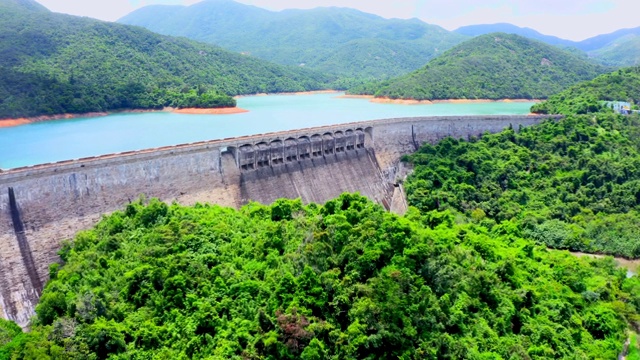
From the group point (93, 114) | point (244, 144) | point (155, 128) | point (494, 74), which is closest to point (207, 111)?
point (93, 114)

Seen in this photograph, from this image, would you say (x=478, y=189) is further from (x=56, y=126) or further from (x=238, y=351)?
(x=56, y=126)

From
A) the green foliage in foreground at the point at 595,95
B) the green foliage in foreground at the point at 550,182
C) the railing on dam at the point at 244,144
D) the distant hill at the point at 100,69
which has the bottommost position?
the green foliage in foreground at the point at 550,182

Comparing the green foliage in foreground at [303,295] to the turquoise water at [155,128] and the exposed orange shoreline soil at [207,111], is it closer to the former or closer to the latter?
the turquoise water at [155,128]

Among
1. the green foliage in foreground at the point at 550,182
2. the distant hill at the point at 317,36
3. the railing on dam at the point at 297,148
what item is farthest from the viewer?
the distant hill at the point at 317,36

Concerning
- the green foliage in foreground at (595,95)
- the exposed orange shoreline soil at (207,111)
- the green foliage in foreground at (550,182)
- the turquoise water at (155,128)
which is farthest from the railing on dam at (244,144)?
the exposed orange shoreline soil at (207,111)

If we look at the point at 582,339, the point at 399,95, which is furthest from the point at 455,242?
the point at 399,95

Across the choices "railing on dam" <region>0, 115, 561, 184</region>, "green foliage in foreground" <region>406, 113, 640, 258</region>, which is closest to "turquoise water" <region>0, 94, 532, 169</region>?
"railing on dam" <region>0, 115, 561, 184</region>

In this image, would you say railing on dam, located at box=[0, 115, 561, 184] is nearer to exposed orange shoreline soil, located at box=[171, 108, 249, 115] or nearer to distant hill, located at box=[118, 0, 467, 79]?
exposed orange shoreline soil, located at box=[171, 108, 249, 115]
